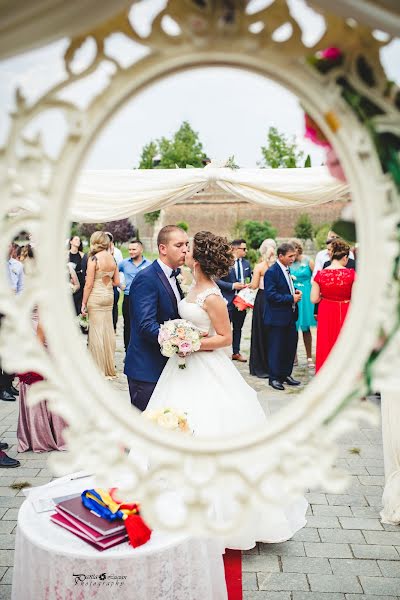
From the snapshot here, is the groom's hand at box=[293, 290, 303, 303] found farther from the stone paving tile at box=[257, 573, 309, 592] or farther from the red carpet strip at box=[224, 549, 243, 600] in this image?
the stone paving tile at box=[257, 573, 309, 592]

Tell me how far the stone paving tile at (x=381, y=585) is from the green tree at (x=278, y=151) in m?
29.3

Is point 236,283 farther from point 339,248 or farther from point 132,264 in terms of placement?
point 339,248

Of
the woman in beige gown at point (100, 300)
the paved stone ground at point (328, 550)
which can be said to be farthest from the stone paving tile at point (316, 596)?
the woman in beige gown at point (100, 300)

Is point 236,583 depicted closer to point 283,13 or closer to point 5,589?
point 5,589

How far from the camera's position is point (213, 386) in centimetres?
396

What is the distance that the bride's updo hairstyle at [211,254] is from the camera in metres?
4.07

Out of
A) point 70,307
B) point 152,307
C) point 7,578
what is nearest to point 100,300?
point 152,307

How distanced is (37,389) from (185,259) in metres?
3.08

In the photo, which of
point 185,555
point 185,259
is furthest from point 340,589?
point 185,259

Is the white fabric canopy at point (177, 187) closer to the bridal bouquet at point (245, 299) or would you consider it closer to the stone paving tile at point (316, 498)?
the bridal bouquet at point (245, 299)

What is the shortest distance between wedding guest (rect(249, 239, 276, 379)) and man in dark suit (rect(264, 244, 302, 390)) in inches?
9.5

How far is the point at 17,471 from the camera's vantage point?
502 centimetres

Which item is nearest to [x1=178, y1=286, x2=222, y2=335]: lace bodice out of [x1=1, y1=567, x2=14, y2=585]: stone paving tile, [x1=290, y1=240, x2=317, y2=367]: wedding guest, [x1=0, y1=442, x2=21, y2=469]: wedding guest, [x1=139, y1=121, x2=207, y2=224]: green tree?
[x1=1, y1=567, x2=14, y2=585]: stone paving tile

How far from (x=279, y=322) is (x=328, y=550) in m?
3.98
